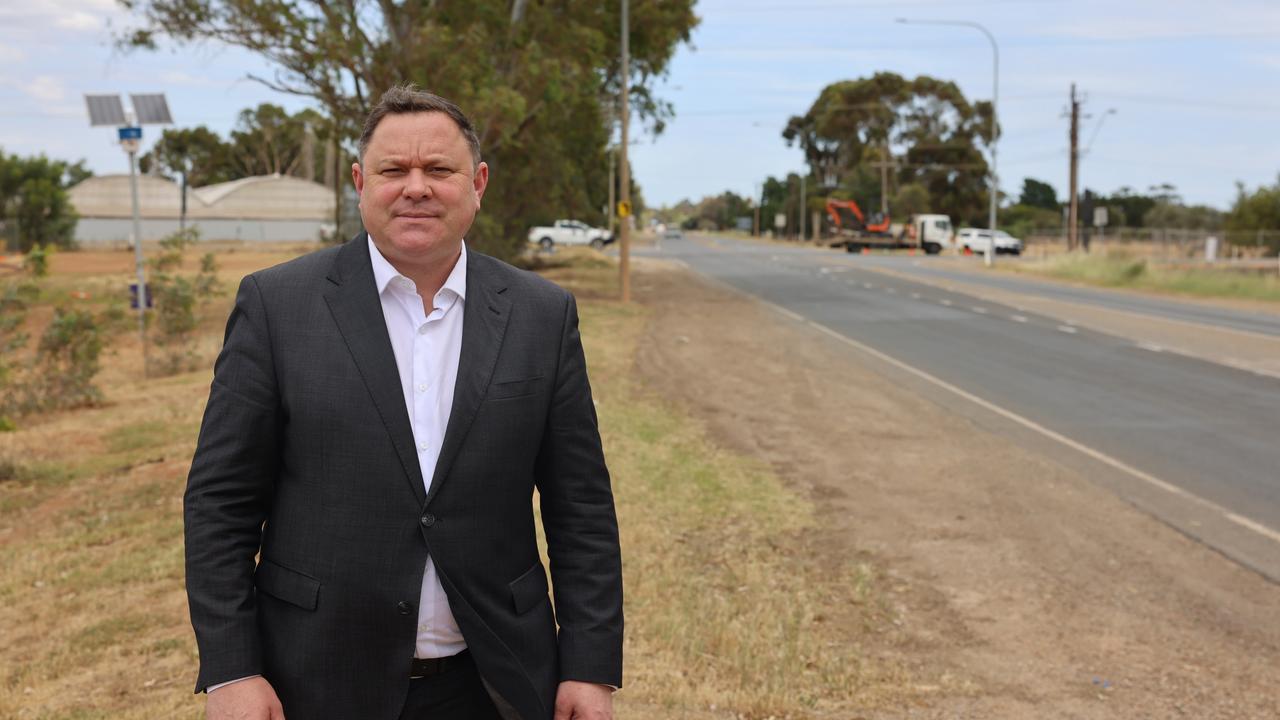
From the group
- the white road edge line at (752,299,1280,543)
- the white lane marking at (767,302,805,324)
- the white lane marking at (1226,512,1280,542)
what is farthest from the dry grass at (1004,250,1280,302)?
the white lane marking at (1226,512,1280,542)

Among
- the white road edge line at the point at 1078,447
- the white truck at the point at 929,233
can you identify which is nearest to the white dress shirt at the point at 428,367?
the white road edge line at the point at 1078,447

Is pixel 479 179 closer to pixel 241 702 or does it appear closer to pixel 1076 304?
pixel 241 702

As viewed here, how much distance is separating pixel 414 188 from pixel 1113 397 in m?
12.4

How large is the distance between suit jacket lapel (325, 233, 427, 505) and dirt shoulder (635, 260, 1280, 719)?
3.07 m

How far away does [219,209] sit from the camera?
71312mm

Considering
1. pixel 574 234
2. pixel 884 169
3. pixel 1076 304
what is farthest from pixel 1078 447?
pixel 884 169

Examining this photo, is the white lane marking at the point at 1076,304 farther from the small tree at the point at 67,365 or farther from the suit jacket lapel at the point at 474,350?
the suit jacket lapel at the point at 474,350

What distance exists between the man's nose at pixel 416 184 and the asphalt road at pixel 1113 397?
6237 millimetres

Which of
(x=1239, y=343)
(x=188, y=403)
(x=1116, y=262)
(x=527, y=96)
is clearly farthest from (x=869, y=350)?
(x=1116, y=262)

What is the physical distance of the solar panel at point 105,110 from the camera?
14.7 metres

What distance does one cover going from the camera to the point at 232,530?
2.32m

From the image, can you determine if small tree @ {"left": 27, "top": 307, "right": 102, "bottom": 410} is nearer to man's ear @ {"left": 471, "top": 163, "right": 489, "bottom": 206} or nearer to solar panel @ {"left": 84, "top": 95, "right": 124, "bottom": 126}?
solar panel @ {"left": 84, "top": 95, "right": 124, "bottom": 126}

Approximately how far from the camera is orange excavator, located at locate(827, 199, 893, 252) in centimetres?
6575

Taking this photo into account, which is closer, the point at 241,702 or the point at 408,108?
the point at 241,702
